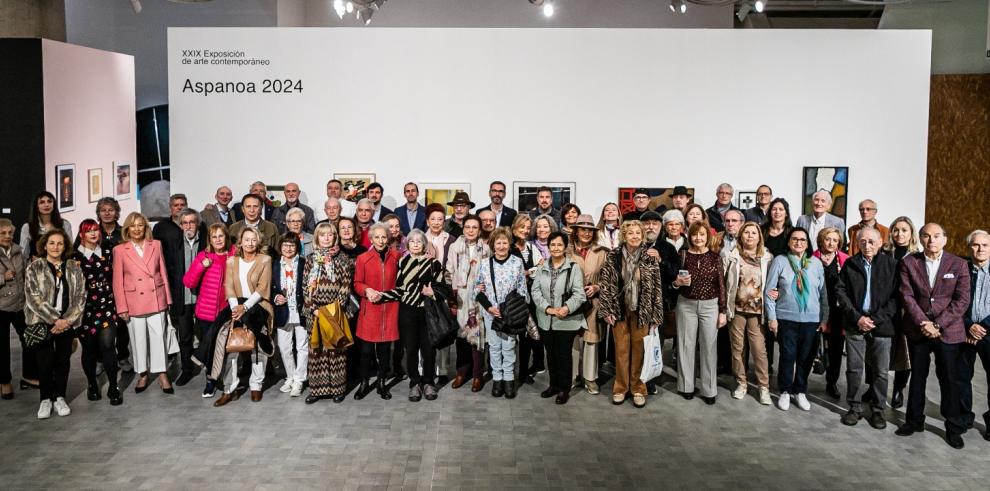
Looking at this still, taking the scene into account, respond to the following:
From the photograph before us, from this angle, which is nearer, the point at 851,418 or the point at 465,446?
the point at 465,446

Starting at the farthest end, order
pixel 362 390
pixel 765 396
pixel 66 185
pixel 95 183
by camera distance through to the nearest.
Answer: pixel 95 183 → pixel 66 185 → pixel 362 390 → pixel 765 396

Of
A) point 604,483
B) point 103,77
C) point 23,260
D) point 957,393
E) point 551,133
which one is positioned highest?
point 103,77

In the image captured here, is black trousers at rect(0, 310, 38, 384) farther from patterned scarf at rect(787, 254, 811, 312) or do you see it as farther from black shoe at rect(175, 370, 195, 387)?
patterned scarf at rect(787, 254, 811, 312)

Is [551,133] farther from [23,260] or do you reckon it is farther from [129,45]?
[129,45]

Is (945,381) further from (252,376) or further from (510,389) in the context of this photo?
(252,376)

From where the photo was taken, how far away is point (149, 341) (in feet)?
27.3

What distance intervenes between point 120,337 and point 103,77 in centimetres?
755

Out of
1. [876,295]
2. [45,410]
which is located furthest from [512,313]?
[45,410]

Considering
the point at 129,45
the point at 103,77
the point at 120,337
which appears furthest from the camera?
the point at 129,45

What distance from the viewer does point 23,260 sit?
26.5 ft

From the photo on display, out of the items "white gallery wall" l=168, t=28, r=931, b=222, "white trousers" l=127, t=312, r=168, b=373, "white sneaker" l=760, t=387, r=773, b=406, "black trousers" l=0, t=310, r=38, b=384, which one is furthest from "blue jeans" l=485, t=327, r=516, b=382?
"black trousers" l=0, t=310, r=38, b=384

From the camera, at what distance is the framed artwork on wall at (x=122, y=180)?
15.5m

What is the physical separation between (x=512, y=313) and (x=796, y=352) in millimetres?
2632

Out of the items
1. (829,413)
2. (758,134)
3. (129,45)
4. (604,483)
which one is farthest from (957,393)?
(129,45)
